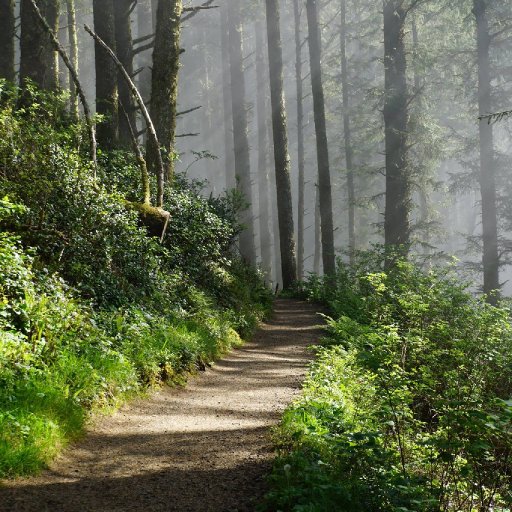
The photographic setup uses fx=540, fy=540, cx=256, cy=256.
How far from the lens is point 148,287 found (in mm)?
8836

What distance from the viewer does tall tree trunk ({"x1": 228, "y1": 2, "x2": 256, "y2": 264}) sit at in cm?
2589

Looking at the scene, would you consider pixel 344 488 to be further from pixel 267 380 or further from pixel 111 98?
pixel 111 98

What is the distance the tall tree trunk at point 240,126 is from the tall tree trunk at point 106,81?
39.1 feet

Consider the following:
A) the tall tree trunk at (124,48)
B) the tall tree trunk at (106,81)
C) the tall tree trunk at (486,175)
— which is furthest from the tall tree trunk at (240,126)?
the tall tree trunk at (106,81)

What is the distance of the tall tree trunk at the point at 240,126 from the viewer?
25.9m

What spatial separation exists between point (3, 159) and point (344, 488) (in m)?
6.51

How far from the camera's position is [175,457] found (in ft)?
16.0

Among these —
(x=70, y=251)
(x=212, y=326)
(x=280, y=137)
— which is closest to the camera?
(x=70, y=251)

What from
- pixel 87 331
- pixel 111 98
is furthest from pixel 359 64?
pixel 87 331

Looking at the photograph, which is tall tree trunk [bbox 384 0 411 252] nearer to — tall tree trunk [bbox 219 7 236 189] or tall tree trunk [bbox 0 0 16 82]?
tall tree trunk [bbox 0 0 16 82]

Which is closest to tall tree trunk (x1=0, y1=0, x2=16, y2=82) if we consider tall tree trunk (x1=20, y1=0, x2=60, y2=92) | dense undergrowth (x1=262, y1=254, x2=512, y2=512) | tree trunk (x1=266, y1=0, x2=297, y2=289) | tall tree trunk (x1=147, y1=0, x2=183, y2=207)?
tall tree trunk (x1=20, y1=0, x2=60, y2=92)

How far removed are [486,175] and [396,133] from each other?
4.38m

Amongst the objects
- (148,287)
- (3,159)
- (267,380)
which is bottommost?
(267,380)

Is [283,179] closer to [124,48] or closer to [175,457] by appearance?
[124,48]
